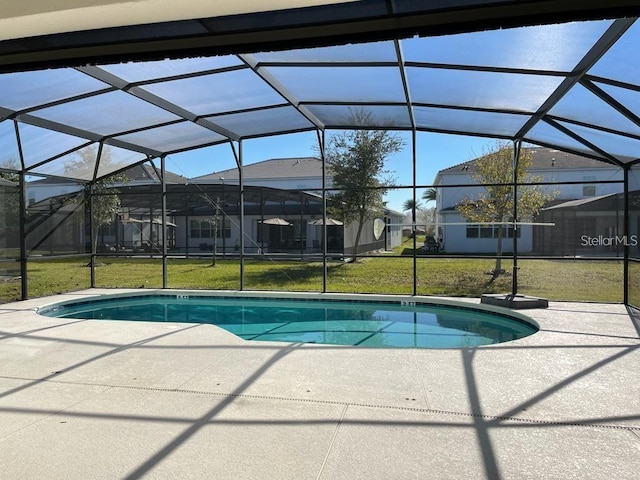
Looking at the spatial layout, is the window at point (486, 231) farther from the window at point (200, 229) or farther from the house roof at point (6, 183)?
the house roof at point (6, 183)

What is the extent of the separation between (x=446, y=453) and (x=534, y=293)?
8.69 m

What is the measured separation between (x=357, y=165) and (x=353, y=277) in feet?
10.4

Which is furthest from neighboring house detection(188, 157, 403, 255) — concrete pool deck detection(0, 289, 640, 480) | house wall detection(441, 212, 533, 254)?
concrete pool deck detection(0, 289, 640, 480)

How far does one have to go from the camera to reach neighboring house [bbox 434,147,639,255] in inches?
340

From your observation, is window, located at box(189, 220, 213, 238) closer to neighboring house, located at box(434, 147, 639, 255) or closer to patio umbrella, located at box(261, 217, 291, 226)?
patio umbrella, located at box(261, 217, 291, 226)

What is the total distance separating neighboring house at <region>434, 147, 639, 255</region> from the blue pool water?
1.89 m

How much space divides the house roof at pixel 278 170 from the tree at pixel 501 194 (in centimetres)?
568

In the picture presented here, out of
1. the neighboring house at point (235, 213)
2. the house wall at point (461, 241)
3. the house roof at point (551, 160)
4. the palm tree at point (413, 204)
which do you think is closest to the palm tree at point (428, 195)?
the palm tree at point (413, 204)

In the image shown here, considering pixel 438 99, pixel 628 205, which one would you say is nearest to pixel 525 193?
pixel 628 205

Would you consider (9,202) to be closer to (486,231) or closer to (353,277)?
(353,277)

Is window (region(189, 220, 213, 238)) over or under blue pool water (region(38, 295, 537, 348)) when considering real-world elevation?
over

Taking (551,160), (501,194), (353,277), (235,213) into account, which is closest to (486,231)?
(551,160)

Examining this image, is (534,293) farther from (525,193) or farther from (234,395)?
(234,395)

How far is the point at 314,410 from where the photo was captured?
329 centimetres
